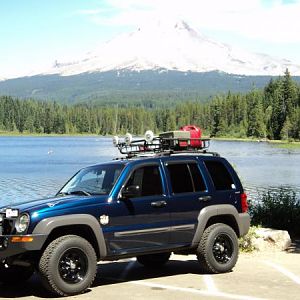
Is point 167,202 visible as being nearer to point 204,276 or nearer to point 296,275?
point 204,276

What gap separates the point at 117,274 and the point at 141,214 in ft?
5.15

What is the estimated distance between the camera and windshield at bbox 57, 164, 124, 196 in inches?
393

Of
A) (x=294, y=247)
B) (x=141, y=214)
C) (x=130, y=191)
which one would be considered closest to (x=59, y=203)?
(x=130, y=191)

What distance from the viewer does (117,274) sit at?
10.9m

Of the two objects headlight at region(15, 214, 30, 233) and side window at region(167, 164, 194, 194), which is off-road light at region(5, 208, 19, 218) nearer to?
headlight at region(15, 214, 30, 233)

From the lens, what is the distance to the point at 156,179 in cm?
1034

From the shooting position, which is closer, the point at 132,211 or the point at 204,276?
the point at 132,211

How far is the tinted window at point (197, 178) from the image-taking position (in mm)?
10773

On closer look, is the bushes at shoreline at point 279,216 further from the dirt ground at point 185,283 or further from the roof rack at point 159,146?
the roof rack at point 159,146

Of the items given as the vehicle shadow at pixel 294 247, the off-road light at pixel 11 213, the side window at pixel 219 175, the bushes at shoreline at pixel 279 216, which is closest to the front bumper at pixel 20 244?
the off-road light at pixel 11 213

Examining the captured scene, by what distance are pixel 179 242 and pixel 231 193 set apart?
1.43 m

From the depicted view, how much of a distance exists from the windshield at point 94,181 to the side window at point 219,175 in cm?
174

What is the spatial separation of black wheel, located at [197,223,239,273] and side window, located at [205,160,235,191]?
68 cm

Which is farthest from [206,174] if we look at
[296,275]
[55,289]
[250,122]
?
[250,122]
